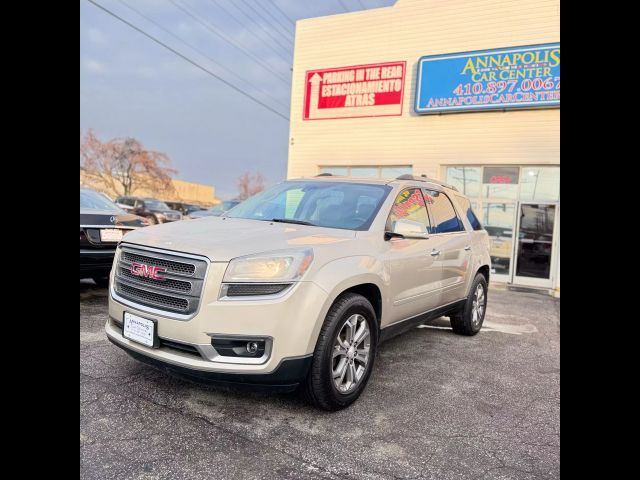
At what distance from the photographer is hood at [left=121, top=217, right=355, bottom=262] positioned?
2.92 m

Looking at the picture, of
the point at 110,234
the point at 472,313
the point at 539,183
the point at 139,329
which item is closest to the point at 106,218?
the point at 110,234

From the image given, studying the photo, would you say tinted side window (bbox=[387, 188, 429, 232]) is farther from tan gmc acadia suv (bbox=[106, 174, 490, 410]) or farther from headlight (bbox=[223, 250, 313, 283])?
headlight (bbox=[223, 250, 313, 283])

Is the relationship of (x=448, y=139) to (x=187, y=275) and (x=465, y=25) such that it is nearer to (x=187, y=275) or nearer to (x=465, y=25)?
(x=465, y=25)

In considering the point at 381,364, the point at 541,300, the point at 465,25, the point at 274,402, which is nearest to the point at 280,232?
the point at 274,402

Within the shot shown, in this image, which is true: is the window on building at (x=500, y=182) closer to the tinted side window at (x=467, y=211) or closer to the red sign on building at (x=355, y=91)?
the red sign on building at (x=355, y=91)

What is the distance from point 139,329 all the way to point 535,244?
9951 mm

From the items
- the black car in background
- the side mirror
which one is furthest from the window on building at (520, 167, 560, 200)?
the black car in background

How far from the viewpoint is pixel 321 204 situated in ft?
13.5

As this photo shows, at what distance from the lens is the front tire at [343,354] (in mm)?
2980

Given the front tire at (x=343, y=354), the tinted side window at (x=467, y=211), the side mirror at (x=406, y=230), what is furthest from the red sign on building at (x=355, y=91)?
the front tire at (x=343, y=354)

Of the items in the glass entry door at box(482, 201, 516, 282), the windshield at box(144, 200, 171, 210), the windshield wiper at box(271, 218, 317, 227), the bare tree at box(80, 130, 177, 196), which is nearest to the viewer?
the windshield wiper at box(271, 218, 317, 227)

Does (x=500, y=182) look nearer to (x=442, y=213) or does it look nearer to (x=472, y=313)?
(x=472, y=313)
